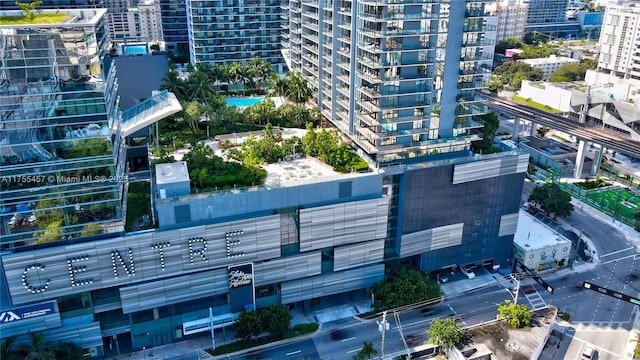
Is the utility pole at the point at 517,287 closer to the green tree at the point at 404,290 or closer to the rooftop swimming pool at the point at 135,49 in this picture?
the green tree at the point at 404,290

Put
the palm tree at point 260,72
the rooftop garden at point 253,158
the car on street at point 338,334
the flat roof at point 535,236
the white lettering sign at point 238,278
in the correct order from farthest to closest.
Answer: the palm tree at point 260,72 → the flat roof at point 535,236 → the car on street at point 338,334 → the rooftop garden at point 253,158 → the white lettering sign at point 238,278

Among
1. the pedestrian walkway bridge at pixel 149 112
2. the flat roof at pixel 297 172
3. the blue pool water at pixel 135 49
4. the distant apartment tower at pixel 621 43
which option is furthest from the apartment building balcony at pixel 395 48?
the distant apartment tower at pixel 621 43

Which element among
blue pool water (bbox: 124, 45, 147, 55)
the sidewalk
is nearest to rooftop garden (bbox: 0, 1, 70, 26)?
the sidewalk

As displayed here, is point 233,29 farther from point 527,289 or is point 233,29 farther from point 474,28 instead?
point 527,289

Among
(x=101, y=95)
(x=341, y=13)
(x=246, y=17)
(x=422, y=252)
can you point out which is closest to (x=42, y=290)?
(x=101, y=95)

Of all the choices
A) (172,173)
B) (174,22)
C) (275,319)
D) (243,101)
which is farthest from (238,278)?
(174,22)
